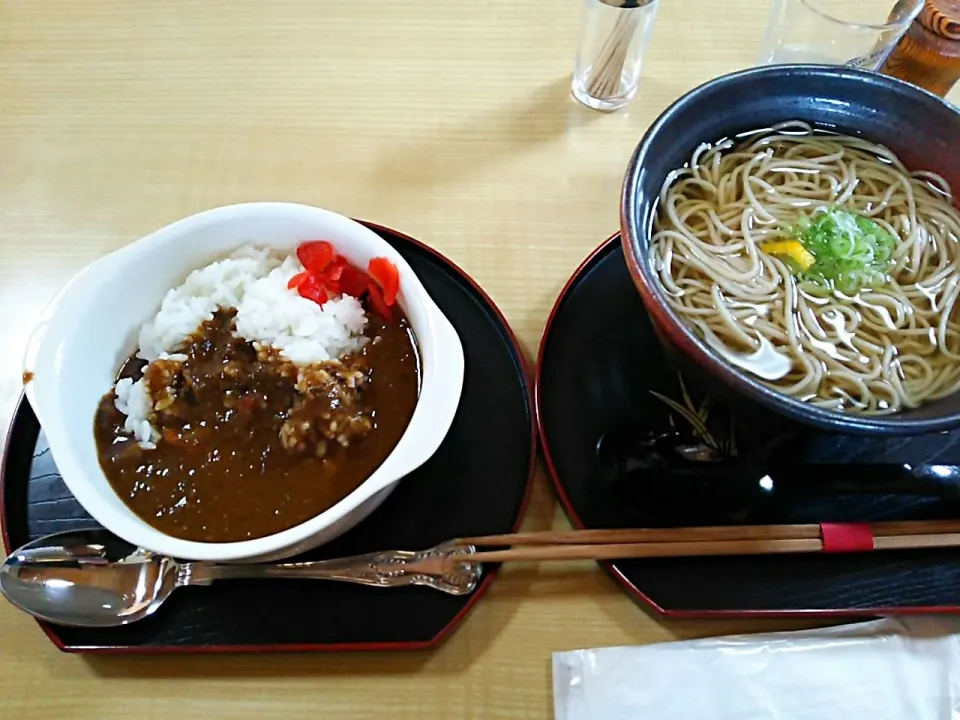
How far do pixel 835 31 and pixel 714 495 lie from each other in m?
1.07

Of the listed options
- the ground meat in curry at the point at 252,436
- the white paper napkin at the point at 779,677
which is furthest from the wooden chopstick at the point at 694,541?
the ground meat in curry at the point at 252,436

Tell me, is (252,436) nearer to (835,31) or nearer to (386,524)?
(386,524)

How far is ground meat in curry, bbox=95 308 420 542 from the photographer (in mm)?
1148

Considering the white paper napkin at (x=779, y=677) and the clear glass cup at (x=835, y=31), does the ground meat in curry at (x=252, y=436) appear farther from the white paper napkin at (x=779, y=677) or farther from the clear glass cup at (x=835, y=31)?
the clear glass cup at (x=835, y=31)

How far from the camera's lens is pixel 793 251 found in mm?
1293

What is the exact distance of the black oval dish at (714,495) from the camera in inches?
44.1

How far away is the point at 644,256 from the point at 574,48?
3.13 feet

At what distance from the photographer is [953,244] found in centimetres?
128

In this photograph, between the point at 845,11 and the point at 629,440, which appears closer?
the point at 629,440

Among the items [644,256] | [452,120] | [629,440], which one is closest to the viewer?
[644,256]

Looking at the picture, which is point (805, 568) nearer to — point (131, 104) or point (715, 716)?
point (715, 716)

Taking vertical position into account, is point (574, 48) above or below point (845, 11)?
below

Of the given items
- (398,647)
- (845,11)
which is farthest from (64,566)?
(845,11)

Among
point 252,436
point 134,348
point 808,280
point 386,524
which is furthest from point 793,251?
point 134,348
